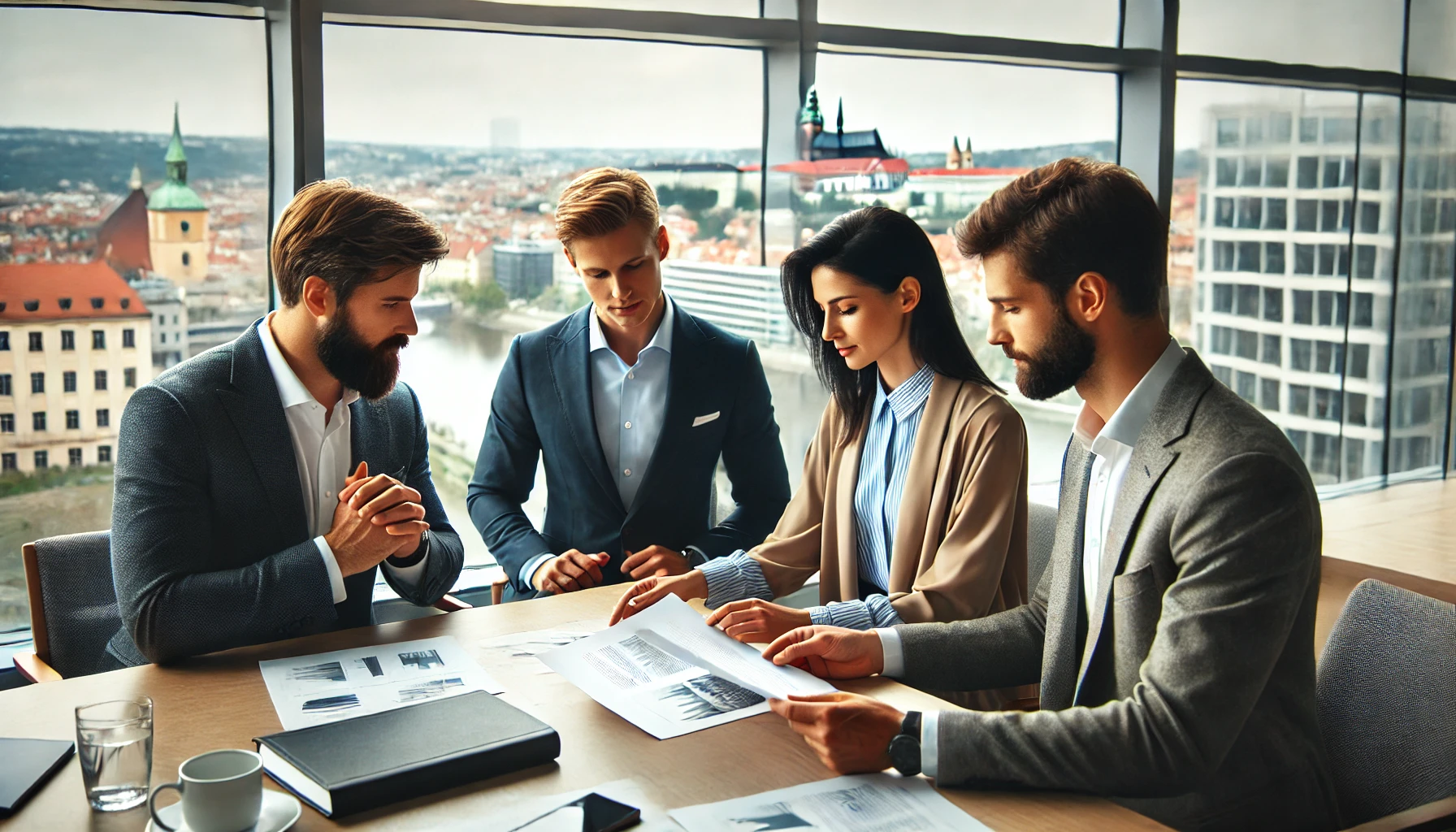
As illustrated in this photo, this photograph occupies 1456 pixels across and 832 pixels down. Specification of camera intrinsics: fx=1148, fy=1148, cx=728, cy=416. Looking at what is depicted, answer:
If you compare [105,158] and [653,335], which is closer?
[653,335]

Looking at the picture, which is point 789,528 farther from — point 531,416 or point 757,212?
point 757,212

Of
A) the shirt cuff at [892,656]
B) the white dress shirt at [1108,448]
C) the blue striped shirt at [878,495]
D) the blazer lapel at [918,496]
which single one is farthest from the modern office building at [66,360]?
the white dress shirt at [1108,448]

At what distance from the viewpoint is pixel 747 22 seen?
377 cm

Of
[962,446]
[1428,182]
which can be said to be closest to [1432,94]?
[1428,182]

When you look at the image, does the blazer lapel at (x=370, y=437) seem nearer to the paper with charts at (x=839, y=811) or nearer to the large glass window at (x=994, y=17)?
the paper with charts at (x=839, y=811)

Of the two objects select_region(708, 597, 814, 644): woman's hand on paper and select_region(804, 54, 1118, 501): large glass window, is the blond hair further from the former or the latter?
select_region(804, 54, 1118, 501): large glass window

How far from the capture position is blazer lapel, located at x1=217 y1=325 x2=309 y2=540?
213cm

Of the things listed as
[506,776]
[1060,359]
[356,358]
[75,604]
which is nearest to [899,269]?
[1060,359]

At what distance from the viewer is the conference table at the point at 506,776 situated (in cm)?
139

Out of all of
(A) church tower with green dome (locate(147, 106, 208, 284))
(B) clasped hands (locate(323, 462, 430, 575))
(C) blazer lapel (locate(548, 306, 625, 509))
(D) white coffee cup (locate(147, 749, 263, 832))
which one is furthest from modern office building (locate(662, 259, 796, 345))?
(D) white coffee cup (locate(147, 749, 263, 832))

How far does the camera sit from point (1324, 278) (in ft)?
17.8

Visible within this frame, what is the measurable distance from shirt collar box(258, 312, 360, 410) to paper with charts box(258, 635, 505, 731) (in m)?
0.52

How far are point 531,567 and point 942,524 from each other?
3.17ft

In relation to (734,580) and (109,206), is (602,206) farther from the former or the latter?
(109,206)
